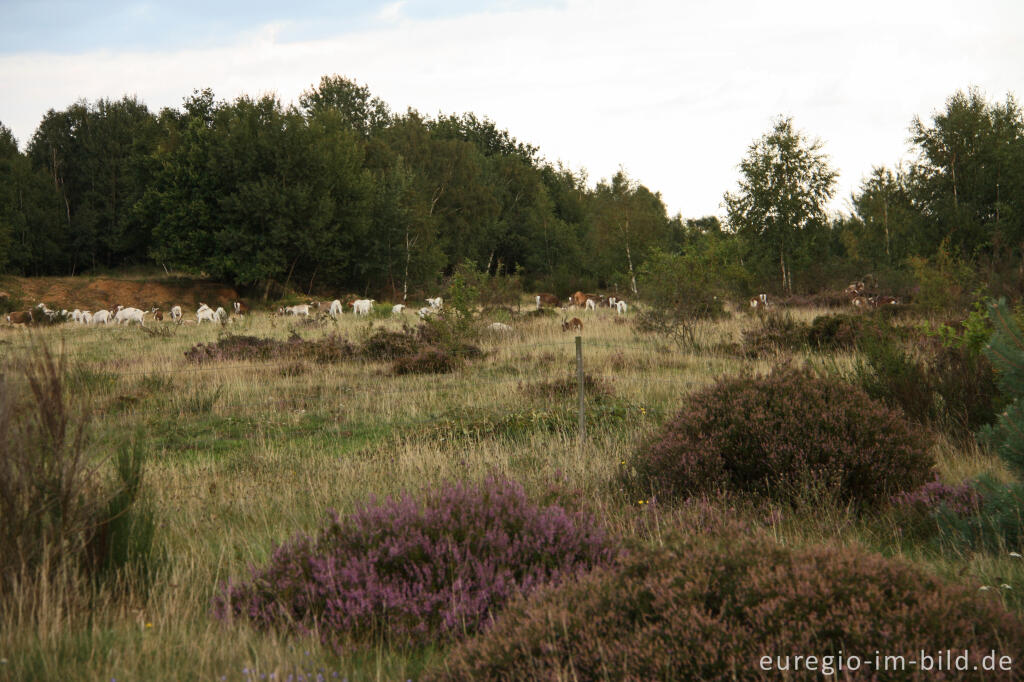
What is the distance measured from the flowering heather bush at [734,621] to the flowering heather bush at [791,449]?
2300 mm

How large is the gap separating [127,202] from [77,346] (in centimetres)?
3539

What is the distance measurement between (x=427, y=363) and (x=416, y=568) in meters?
9.67

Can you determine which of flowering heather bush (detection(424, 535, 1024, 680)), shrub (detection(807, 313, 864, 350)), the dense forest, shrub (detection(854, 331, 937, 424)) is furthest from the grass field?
the dense forest

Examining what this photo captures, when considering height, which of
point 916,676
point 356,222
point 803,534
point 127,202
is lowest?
point 803,534

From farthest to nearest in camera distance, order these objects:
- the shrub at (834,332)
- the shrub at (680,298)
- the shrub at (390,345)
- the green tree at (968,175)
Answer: the green tree at (968,175), the shrub at (680,298), the shrub at (390,345), the shrub at (834,332)

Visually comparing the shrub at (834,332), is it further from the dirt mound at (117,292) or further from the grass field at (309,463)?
the dirt mound at (117,292)

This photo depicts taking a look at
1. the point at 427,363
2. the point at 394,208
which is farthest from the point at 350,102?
the point at 427,363

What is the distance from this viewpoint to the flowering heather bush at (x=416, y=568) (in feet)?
10.8

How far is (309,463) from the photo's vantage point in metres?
6.70

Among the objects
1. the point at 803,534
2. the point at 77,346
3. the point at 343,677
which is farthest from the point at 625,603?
the point at 77,346

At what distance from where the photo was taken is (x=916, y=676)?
6.97 ft

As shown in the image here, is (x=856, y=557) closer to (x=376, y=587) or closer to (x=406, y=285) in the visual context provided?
(x=376, y=587)

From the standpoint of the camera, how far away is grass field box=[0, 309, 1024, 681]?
297cm

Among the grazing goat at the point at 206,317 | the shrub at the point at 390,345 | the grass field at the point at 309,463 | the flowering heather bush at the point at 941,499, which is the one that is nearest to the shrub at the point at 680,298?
the grass field at the point at 309,463
